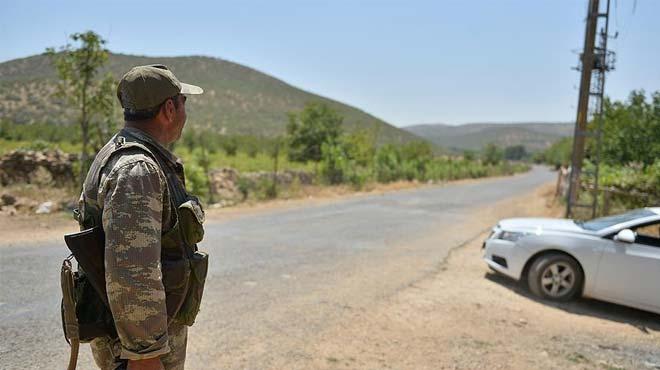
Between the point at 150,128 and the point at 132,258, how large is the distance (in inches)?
21.5

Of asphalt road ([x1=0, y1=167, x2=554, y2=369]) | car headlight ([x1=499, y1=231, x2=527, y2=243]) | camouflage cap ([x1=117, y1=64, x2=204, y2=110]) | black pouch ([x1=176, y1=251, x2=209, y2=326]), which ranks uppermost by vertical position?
camouflage cap ([x1=117, y1=64, x2=204, y2=110])

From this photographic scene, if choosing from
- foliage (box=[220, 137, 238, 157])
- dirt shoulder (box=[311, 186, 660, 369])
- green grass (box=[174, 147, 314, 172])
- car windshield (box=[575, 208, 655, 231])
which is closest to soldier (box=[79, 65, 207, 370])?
dirt shoulder (box=[311, 186, 660, 369])

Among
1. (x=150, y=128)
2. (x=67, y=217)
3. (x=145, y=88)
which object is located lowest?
(x=67, y=217)

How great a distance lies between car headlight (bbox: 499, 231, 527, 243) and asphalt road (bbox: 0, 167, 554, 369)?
1291mm

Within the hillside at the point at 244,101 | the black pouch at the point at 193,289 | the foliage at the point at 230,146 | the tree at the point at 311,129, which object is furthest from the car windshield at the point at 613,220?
the hillside at the point at 244,101

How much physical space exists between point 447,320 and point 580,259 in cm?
199

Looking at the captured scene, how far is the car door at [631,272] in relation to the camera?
560cm

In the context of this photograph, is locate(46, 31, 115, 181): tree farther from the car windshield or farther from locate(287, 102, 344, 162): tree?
locate(287, 102, 344, 162): tree

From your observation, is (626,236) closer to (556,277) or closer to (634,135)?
(556,277)

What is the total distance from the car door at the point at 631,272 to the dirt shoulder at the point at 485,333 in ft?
0.92

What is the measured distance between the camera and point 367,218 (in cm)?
1307

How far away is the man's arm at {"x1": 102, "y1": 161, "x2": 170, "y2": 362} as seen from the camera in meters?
1.74

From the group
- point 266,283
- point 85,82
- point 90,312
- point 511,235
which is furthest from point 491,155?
point 90,312

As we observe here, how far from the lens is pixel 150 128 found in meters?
2.00
